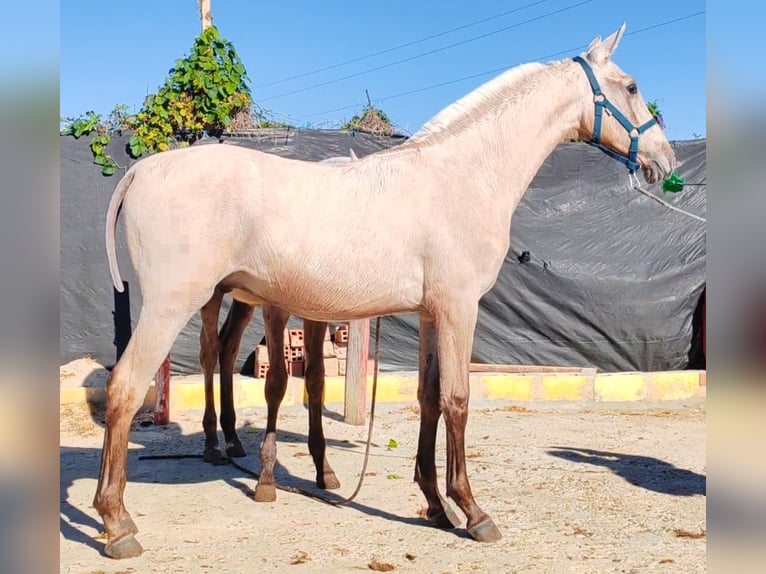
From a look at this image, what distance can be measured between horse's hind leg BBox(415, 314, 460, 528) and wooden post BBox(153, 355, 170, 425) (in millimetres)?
3098

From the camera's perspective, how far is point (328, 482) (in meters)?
4.66

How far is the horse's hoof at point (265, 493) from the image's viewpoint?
4.35m

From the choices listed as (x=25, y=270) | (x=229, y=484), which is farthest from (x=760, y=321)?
(x=229, y=484)

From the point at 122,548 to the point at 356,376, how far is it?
141 inches

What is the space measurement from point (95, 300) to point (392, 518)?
15.5 ft

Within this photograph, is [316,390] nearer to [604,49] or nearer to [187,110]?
[604,49]

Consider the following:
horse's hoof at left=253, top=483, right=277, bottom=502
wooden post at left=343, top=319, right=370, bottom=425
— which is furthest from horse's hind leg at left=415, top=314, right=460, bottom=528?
wooden post at left=343, top=319, right=370, bottom=425

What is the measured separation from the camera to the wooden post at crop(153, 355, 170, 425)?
6.41m

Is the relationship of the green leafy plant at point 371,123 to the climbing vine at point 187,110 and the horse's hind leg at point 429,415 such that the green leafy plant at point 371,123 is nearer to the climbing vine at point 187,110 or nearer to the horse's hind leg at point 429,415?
the climbing vine at point 187,110

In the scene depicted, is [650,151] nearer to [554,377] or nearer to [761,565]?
[761,565]

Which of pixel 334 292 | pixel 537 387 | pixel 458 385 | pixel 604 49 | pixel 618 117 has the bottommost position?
pixel 537 387

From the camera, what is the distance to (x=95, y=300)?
7547mm

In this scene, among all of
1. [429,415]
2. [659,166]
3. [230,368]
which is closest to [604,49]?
[659,166]

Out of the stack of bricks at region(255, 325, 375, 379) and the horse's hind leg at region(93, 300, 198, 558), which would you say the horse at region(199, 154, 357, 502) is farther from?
the stack of bricks at region(255, 325, 375, 379)
